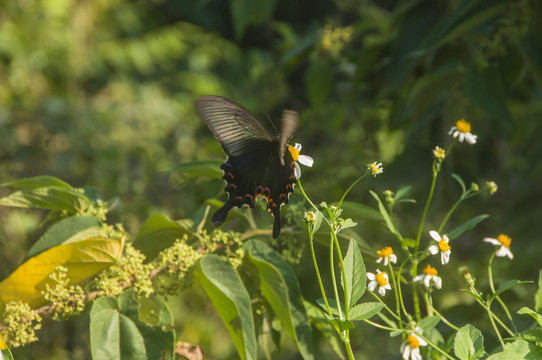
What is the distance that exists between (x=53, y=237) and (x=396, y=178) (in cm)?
77

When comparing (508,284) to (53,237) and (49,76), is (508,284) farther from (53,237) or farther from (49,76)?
(49,76)

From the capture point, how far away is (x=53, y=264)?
0.66 metres

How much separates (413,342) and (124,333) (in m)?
0.33

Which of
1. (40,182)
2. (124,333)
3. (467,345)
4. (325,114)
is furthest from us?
(325,114)

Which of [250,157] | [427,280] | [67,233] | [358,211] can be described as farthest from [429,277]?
[67,233]

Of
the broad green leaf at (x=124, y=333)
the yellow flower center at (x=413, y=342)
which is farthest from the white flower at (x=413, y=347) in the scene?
the broad green leaf at (x=124, y=333)

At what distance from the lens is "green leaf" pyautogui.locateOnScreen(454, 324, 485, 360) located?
1.73 ft

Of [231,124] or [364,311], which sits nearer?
Answer: [364,311]

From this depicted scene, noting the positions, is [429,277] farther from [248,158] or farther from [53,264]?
[53,264]

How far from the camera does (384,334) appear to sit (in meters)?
2.19

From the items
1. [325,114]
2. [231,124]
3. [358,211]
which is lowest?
[325,114]

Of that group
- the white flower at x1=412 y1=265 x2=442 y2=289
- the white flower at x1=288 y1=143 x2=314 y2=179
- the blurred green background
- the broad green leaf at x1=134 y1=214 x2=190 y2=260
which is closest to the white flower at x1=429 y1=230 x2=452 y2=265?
the white flower at x1=412 y1=265 x2=442 y2=289

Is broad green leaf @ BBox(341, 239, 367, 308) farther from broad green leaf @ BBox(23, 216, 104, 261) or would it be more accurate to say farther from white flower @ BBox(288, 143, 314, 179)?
broad green leaf @ BBox(23, 216, 104, 261)

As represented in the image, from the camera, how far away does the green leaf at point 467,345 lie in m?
0.53
